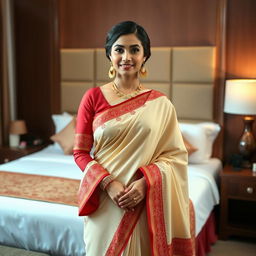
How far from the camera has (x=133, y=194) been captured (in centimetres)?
138

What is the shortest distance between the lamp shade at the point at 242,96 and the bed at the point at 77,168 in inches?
13.1

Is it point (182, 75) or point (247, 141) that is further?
point (182, 75)

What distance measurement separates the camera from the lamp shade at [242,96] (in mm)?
2932

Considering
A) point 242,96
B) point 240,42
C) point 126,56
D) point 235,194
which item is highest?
point 240,42

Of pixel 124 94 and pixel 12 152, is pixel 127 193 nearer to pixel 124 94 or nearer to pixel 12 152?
pixel 124 94

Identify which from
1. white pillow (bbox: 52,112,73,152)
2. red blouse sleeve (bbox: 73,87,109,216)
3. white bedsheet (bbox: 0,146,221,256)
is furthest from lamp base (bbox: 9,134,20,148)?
red blouse sleeve (bbox: 73,87,109,216)

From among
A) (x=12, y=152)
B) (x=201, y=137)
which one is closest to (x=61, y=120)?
(x=12, y=152)

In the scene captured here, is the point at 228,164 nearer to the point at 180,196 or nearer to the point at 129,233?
the point at 180,196

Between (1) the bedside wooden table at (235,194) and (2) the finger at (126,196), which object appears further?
(1) the bedside wooden table at (235,194)

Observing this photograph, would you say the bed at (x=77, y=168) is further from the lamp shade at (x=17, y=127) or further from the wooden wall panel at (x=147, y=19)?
the lamp shade at (x=17, y=127)

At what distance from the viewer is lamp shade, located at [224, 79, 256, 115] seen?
2932 millimetres

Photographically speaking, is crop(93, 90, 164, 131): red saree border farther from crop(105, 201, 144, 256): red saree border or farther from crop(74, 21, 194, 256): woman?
crop(105, 201, 144, 256): red saree border

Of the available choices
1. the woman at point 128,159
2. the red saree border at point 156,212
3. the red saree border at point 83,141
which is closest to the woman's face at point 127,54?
the woman at point 128,159

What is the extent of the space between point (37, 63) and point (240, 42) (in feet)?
7.07
